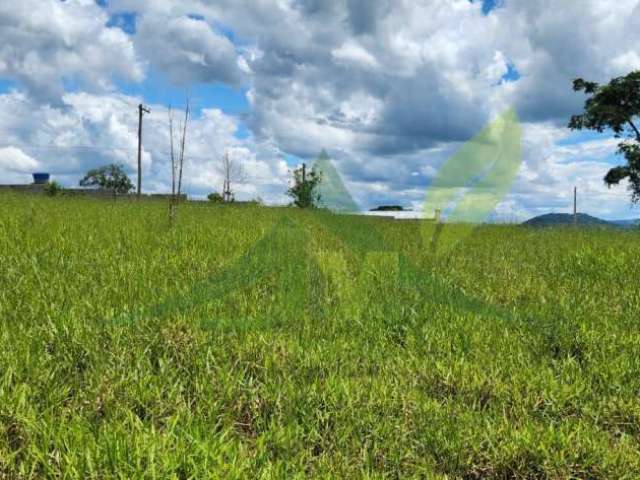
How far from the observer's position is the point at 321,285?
5.75m

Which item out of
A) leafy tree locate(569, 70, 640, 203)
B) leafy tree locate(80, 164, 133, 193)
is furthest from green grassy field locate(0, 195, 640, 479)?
leafy tree locate(80, 164, 133, 193)

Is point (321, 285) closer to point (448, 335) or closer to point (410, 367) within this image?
point (448, 335)

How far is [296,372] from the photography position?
3.55m

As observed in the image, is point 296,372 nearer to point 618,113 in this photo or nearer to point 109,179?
point 618,113

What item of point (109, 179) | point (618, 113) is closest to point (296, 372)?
point (618, 113)

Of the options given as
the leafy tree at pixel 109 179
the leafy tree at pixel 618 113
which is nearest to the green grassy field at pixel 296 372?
the leafy tree at pixel 618 113

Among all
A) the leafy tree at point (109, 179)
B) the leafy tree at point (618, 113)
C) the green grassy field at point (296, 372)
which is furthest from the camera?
the leafy tree at point (109, 179)

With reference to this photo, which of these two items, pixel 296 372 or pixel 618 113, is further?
pixel 618 113

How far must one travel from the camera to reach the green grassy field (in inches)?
104

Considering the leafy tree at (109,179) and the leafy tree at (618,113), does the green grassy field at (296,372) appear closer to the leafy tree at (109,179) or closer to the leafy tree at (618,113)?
the leafy tree at (618,113)

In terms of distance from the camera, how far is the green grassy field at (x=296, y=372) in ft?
8.70

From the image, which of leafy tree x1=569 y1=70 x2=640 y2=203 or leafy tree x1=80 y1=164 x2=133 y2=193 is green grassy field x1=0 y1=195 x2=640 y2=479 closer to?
leafy tree x1=569 y1=70 x2=640 y2=203

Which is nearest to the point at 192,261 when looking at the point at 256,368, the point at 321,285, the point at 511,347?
the point at 321,285

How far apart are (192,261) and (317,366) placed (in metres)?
2.96
